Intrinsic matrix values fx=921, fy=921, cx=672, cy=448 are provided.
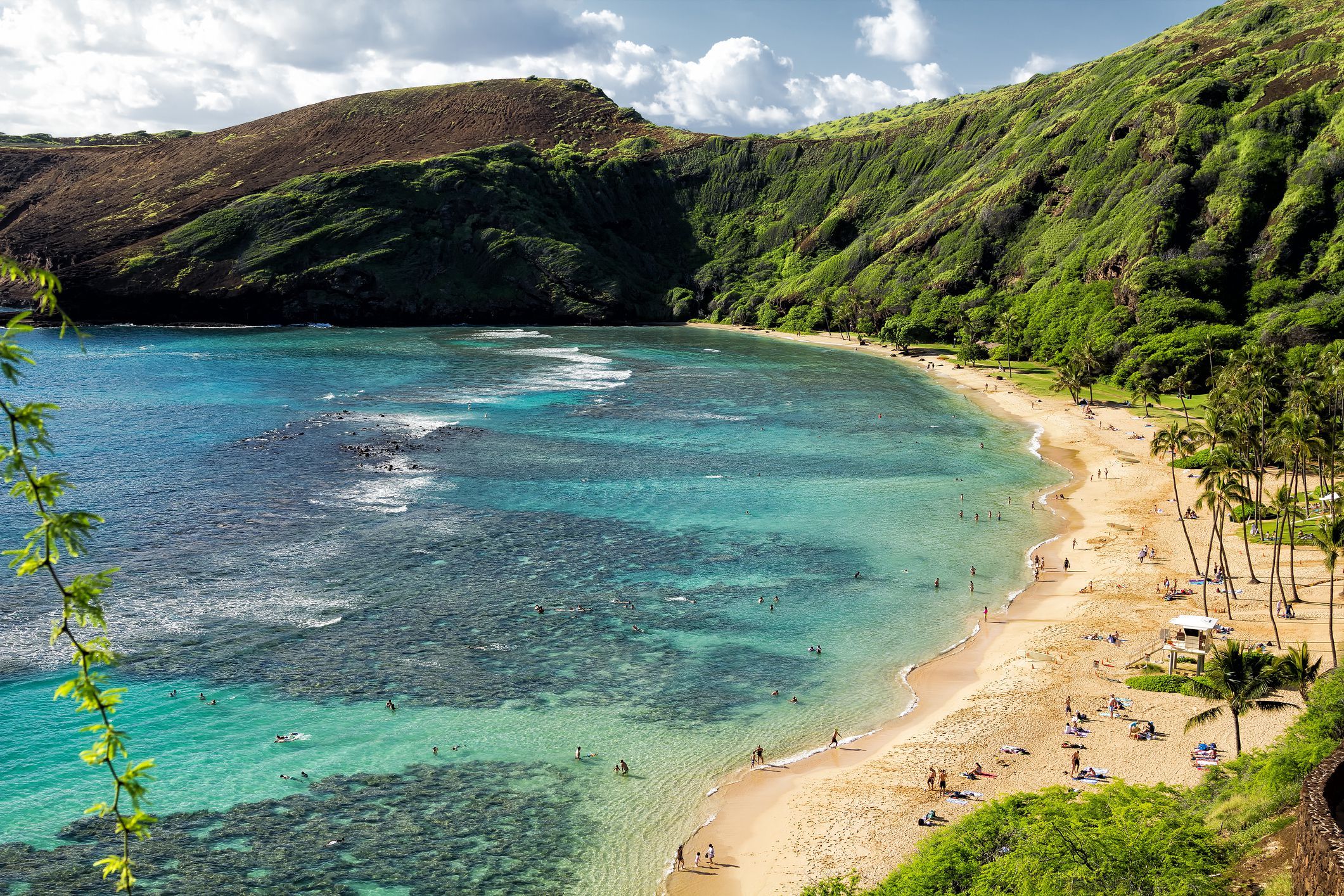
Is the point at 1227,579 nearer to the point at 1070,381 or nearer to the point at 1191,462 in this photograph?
the point at 1191,462

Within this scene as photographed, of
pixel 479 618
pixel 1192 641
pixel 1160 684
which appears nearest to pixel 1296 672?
pixel 1160 684

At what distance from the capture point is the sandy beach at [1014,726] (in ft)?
125

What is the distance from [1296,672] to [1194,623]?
12.3 meters

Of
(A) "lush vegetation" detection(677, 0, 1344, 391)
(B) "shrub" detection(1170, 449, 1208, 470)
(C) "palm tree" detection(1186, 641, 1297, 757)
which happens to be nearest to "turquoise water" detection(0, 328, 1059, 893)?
(B) "shrub" detection(1170, 449, 1208, 470)

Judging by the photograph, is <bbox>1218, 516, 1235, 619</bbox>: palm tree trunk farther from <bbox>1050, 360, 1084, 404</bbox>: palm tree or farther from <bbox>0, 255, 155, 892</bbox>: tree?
<bbox>0, 255, 155, 892</bbox>: tree

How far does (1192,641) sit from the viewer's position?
2026 inches

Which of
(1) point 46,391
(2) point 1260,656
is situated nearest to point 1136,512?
(2) point 1260,656

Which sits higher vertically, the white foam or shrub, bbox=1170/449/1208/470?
the white foam

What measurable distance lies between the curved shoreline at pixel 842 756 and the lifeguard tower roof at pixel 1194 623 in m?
10.3

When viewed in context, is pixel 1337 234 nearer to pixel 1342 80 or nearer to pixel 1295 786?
pixel 1342 80

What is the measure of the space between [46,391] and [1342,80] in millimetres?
198082

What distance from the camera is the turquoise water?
38.7 meters

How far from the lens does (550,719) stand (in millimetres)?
47500

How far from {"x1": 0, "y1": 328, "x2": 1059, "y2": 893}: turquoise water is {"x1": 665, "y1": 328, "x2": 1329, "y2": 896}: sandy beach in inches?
86.5
